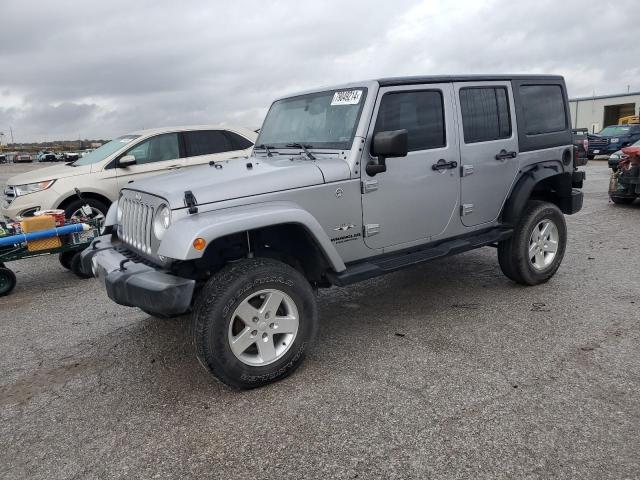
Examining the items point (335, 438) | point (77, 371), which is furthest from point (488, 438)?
point (77, 371)

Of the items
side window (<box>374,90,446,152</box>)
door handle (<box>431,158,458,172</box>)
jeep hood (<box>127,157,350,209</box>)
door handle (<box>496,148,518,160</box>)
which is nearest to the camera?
jeep hood (<box>127,157,350,209</box>)

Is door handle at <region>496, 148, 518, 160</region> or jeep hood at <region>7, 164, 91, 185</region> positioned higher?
Result: jeep hood at <region>7, 164, 91, 185</region>

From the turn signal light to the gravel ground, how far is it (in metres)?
1.04

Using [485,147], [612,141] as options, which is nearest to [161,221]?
[485,147]

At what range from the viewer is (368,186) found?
389cm

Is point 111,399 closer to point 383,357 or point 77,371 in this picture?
point 77,371

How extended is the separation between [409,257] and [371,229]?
490 mm

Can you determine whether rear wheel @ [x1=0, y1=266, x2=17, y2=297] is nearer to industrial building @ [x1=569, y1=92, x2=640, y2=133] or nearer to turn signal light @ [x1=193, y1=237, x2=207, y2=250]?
turn signal light @ [x1=193, y1=237, x2=207, y2=250]

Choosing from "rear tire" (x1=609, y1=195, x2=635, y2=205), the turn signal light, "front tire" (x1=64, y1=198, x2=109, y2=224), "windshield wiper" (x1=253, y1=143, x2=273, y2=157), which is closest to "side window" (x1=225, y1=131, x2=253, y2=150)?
"front tire" (x1=64, y1=198, x2=109, y2=224)

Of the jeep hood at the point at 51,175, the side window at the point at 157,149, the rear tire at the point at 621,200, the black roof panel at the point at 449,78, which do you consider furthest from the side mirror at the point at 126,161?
the rear tire at the point at 621,200

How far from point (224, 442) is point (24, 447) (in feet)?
3.80

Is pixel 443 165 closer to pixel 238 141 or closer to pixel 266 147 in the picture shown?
pixel 266 147

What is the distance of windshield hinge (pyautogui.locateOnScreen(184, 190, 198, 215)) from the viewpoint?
3213mm

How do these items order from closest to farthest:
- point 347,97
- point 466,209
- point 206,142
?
point 347,97
point 466,209
point 206,142
